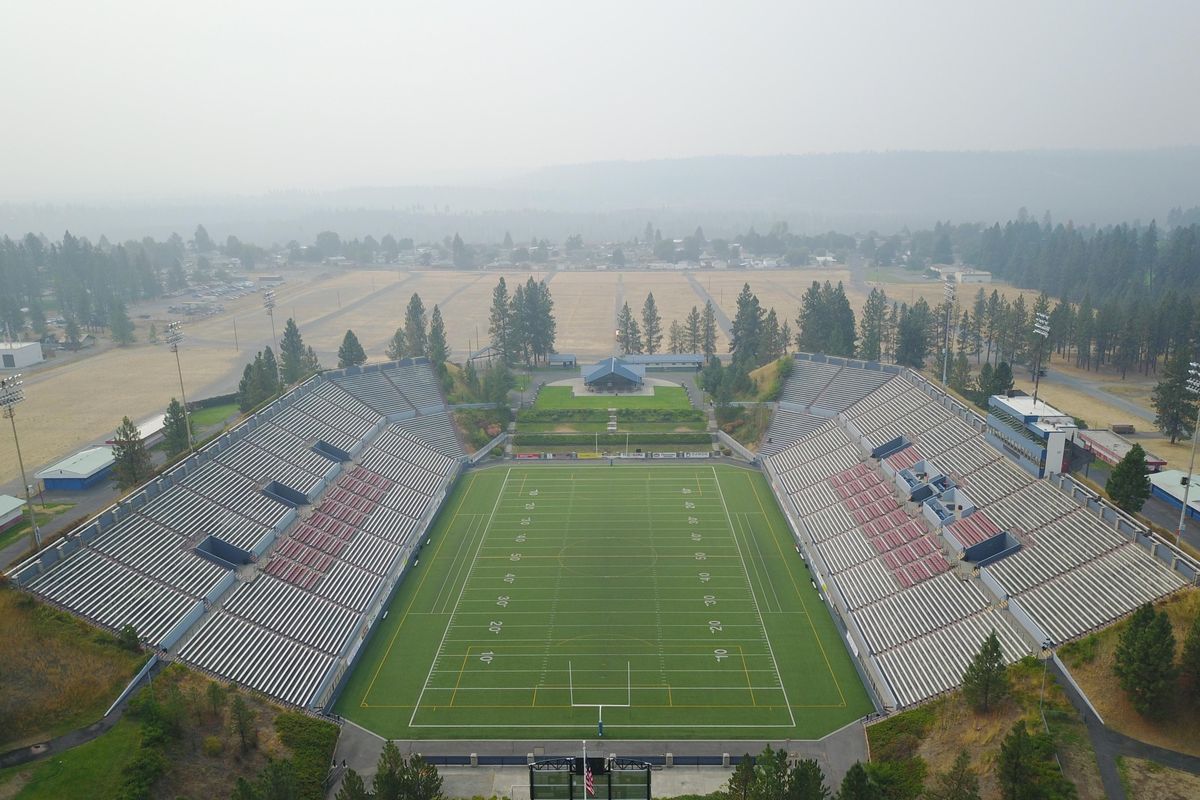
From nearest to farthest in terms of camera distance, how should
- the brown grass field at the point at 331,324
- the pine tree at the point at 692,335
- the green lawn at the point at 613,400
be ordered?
the brown grass field at the point at 331,324 → the green lawn at the point at 613,400 → the pine tree at the point at 692,335

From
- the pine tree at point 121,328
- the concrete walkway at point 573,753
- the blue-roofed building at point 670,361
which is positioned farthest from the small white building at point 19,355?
the concrete walkway at point 573,753

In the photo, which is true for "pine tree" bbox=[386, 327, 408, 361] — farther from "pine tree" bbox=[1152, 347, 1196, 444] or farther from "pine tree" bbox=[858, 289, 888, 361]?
"pine tree" bbox=[1152, 347, 1196, 444]

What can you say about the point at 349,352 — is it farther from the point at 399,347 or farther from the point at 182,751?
the point at 182,751

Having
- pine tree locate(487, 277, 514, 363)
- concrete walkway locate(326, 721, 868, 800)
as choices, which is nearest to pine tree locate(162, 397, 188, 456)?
concrete walkway locate(326, 721, 868, 800)

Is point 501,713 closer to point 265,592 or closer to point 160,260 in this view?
point 265,592

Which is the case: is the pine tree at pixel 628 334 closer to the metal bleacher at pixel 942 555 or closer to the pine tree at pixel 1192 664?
the metal bleacher at pixel 942 555
